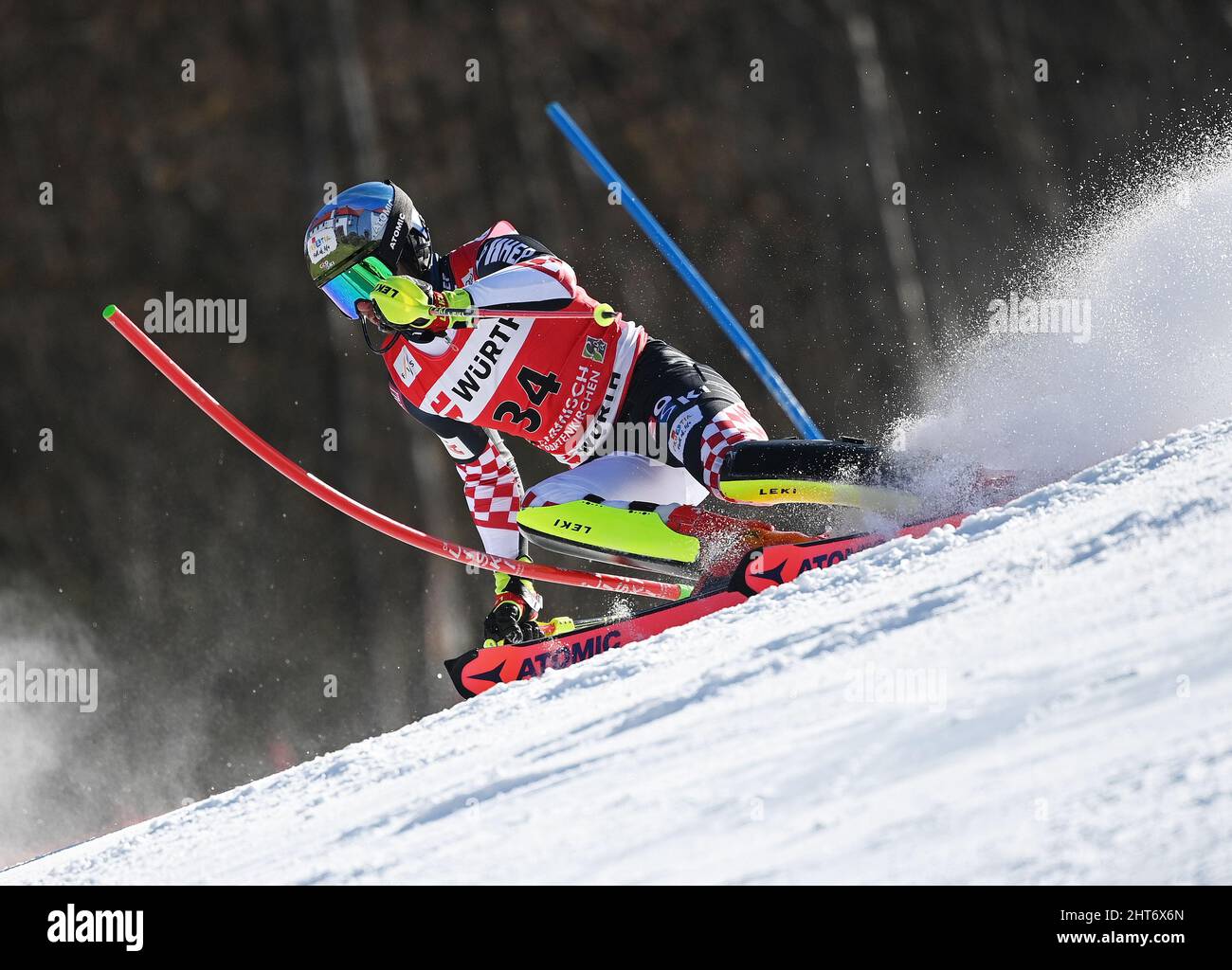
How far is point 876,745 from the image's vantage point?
1959mm

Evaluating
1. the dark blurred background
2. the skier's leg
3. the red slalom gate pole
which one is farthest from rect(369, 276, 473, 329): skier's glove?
the dark blurred background

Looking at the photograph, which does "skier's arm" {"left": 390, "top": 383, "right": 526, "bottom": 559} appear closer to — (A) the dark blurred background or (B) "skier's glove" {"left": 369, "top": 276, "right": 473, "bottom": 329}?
(B) "skier's glove" {"left": 369, "top": 276, "right": 473, "bottom": 329}

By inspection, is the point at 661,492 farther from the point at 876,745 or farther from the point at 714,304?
the point at 876,745

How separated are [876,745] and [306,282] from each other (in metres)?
6.41

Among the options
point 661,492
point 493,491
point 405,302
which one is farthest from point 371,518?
point 661,492

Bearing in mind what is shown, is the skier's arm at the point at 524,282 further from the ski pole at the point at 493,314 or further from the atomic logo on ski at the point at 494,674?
the atomic logo on ski at the point at 494,674

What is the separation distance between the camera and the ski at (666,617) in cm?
354

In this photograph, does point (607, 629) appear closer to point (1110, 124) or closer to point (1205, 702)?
point (1205, 702)

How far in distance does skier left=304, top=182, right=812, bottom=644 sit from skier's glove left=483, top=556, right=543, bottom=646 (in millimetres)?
516

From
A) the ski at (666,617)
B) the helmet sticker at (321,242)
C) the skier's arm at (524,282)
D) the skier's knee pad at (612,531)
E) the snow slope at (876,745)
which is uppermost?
the helmet sticker at (321,242)

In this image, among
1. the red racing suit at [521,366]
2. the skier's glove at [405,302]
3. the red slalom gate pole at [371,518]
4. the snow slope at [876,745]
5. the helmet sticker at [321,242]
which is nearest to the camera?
the snow slope at [876,745]

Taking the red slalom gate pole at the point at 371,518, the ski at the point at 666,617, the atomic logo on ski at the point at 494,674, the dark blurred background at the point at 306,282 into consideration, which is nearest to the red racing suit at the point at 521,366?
the red slalom gate pole at the point at 371,518

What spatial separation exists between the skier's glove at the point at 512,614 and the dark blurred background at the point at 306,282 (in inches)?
138

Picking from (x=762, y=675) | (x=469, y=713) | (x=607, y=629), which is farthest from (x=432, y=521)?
(x=762, y=675)
